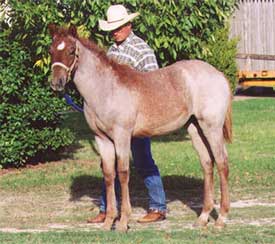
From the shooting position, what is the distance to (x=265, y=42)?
912 inches

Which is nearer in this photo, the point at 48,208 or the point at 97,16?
the point at 48,208

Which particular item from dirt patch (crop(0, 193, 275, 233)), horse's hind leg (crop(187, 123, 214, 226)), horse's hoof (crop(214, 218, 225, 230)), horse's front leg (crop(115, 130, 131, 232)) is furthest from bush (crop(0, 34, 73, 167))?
horse's hoof (crop(214, 218, 225, 230))

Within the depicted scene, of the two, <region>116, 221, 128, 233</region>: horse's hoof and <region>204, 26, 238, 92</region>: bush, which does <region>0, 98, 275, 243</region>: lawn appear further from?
<region>204, 26, 238, 92</region>: bush

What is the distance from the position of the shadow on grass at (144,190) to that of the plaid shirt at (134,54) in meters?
1.95

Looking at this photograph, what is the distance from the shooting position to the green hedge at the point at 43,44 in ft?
42.1

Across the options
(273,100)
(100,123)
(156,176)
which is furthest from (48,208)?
(273,100)

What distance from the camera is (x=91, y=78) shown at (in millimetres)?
9172

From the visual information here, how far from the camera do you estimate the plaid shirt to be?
9570mm

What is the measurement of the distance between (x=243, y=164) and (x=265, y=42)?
10171 mm

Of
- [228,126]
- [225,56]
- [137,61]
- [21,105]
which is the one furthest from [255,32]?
[137,61]

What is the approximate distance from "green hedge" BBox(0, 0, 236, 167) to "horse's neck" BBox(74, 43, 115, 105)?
3.57 meters

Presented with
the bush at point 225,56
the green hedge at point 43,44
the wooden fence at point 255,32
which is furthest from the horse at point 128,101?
the wooden fence at point 255,32

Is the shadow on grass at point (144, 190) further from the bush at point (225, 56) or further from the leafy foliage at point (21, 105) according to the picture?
the bush at point (225, 56)

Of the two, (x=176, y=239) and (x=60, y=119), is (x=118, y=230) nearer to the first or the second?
(x=176, y=239)
